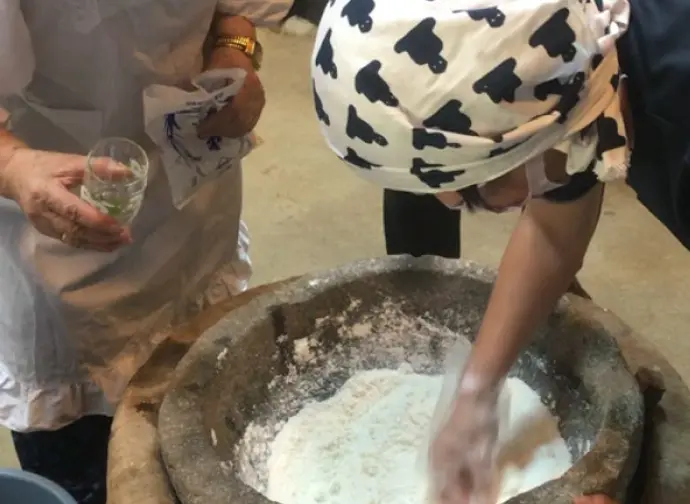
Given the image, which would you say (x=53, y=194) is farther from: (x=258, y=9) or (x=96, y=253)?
(x=258, y=9)

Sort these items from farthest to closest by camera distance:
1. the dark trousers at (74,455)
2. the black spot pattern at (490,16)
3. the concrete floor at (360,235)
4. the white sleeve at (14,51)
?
the concrete floor at (360,235) < the dark trousers at (74,455) < the white sleeve at (14,51) < the black spot pattern at (490,16)

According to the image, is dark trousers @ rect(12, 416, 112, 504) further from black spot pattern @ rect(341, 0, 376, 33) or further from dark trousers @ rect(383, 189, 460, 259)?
black spot pattern @ rect(341, 0, 376, 33)

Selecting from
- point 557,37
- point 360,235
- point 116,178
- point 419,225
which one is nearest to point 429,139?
point 557,37

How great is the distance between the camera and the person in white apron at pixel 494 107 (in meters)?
0.79

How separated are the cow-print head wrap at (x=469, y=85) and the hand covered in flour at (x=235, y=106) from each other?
0.83 feet

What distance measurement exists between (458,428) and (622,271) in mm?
1147

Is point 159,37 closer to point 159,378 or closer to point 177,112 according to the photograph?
point 177,112

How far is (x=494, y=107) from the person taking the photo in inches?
31.7

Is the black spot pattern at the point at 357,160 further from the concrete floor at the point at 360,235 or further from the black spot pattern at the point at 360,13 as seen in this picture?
the concrete floor at the point at 360,235

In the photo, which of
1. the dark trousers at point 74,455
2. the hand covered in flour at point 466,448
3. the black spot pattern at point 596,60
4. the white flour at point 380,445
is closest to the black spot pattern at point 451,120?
the black spot pattern at point 596,60

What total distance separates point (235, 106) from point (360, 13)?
32 centimetres

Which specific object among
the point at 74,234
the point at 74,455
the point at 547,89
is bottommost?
the point at 74,455

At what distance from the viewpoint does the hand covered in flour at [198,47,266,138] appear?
43.7 inches

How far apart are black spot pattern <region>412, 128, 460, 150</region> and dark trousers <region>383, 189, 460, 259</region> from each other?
2.16ft
